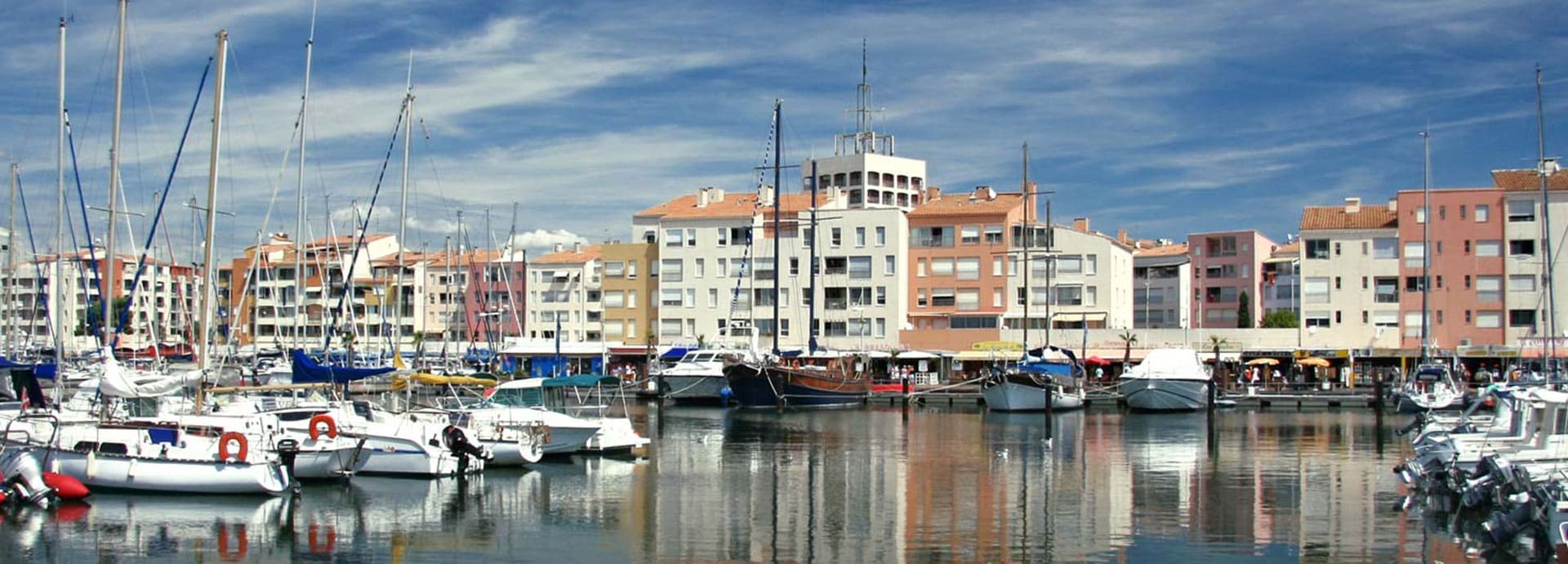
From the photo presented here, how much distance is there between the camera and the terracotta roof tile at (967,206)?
9069cm

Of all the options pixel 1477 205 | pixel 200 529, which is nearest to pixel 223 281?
pixel 1477 205

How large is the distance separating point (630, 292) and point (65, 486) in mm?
69267

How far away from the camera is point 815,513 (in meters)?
29.6

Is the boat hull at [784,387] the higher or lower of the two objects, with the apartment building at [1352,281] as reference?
lower

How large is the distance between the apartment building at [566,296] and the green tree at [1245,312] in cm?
4870

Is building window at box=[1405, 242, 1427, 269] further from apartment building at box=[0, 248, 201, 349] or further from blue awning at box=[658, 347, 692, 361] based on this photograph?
apartment building at box=[0, 248, 201, 349]

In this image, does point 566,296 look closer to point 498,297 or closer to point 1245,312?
point 498,297

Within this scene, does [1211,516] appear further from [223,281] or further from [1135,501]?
[223,281]

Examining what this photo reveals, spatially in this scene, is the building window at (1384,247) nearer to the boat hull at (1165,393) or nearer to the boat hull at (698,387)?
the boat hull at (1165,393)

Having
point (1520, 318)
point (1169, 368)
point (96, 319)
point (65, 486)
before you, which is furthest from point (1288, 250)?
point (65, 486)

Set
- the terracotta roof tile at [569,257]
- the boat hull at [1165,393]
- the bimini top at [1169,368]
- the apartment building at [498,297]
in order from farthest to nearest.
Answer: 1. the apartment building at [498,297]
2. the terracotta roof tile at [569,257]
3. the bimini top at [1169,368]
4. the boat hull at [1165,393]

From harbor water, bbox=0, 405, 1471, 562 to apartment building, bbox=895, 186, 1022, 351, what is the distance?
4318 centimetres

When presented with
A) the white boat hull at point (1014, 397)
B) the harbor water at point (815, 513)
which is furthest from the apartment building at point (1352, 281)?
the harbor water at point (815, 513)

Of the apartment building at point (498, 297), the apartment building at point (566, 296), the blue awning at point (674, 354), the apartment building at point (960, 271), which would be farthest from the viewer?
the apartment building at point (498, 297)
